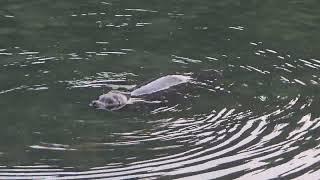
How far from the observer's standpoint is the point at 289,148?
12.1m

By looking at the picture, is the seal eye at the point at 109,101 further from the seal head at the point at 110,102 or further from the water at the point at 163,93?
the water at the point at 163,93

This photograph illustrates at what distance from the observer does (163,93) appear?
47.6 ft

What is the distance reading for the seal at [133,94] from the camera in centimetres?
1361

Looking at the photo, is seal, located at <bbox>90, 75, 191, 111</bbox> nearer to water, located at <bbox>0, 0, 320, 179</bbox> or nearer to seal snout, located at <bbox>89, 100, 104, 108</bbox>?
seal snout, located at <bbox>89, 100, 104, 108</bbox>

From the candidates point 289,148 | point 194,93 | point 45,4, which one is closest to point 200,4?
point 45,4

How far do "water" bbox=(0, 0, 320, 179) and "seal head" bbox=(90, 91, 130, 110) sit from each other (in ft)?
0.59

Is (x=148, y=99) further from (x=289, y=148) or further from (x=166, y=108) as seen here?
(x=289, y=148)

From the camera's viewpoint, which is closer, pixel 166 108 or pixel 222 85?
pixel 166 108

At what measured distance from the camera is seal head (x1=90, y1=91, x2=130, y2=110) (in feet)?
44.5

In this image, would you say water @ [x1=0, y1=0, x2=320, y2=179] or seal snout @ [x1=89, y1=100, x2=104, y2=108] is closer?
water @ [x1=0, y1=0, x2=320, y2=179]

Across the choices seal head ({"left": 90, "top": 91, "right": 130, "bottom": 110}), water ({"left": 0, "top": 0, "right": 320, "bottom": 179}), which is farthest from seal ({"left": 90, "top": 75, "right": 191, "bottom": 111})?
water ({"left": 0, "top": 0, "right": 320, "bottom": 179})

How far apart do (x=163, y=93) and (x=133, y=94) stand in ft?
2.15

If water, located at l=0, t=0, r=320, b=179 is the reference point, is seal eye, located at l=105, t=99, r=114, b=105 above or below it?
above

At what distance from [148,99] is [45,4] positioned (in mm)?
9766
